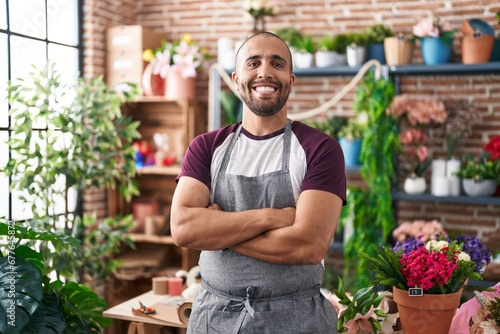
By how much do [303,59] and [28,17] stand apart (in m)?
2.04

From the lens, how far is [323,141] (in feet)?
6.19

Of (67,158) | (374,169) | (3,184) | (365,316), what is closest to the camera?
(365,316)

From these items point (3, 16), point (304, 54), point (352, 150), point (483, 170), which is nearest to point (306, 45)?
point (304, 54)

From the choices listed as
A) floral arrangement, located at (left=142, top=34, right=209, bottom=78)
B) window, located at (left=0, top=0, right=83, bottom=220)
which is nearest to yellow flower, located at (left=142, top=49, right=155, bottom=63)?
floral arrangement, located at (left=142, top=34, right=209, bottom=78)

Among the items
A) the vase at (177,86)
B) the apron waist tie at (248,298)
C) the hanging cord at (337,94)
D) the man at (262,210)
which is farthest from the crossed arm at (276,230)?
the vase at (177,86)

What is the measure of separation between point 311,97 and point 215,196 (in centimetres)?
300

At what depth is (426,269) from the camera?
1.98 m

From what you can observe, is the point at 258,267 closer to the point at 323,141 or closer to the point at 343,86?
the point at 323,141

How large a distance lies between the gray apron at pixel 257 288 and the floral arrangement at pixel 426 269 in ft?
0.96

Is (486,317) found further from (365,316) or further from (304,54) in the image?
(304,54)

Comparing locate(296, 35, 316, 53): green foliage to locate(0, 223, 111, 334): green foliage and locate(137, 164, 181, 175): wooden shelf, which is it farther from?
locate(0, 223, 111, 334): green foliage

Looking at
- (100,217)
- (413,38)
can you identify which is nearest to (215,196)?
(413,38)

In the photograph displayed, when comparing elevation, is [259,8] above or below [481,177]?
above

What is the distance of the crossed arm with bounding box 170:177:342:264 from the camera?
178cm
